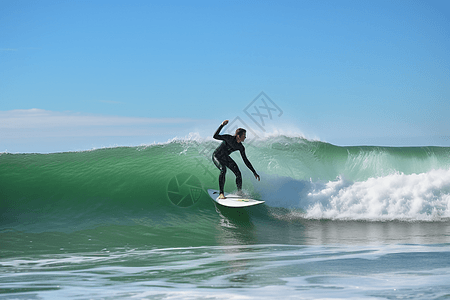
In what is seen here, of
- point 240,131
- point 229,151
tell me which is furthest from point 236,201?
point 240,131

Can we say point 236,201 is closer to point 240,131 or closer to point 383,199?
point 240,131

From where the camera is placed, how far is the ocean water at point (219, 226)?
403 centimetres

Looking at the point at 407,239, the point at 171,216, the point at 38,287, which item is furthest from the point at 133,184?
the point at 407,239

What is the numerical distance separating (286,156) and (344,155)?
2584 mm

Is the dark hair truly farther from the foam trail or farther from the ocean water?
the foam trail

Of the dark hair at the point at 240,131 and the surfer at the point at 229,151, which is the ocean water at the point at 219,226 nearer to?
the surfer at the point at 229,151

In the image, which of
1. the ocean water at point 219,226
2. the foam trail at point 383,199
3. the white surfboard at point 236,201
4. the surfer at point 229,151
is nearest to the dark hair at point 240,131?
the surfer at point 229,151

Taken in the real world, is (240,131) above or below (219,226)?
above

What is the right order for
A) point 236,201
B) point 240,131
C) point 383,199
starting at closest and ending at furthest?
point 240,131
point 236,201
point 383,199

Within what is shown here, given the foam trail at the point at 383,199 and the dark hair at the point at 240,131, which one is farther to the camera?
the foam trail at the point at 383,199

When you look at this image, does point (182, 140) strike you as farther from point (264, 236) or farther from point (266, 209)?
point (264, 236)

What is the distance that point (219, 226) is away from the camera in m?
7.72

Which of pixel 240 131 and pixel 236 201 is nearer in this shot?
pixel 240 131

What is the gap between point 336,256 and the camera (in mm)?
5262
